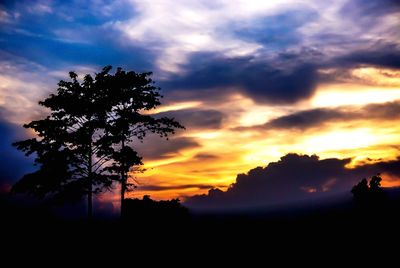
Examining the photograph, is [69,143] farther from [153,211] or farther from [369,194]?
[369,194]

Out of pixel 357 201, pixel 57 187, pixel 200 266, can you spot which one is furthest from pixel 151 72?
pixel 357 201

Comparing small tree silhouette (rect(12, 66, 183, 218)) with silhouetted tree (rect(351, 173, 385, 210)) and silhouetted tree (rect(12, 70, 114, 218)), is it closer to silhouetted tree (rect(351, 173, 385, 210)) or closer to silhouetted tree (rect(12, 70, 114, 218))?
silhouetted tree (rect(12, 70, 114, 218))

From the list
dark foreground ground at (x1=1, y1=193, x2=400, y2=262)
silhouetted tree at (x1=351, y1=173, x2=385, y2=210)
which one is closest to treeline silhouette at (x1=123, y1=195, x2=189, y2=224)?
dark foreground ground at (x1=1, y1=193, x2=400, y2=262)

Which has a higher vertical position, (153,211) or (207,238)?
(153,211)

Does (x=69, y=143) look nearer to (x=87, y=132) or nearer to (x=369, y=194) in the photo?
(x=87, y=132)

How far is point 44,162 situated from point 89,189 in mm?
3880

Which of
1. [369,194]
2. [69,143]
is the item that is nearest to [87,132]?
[69,143]

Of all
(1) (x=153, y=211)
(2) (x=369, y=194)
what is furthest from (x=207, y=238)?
(2) (x=369, y=194)

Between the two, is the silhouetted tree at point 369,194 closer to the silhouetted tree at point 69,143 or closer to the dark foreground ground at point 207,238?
the dark foreground ground at point 207,238

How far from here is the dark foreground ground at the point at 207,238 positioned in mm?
22031

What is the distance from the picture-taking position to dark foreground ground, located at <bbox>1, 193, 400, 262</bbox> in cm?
2203

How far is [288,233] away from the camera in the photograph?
27.7 meters

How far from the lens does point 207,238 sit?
85.5 ft

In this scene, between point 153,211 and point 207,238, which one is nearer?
point 207,238
